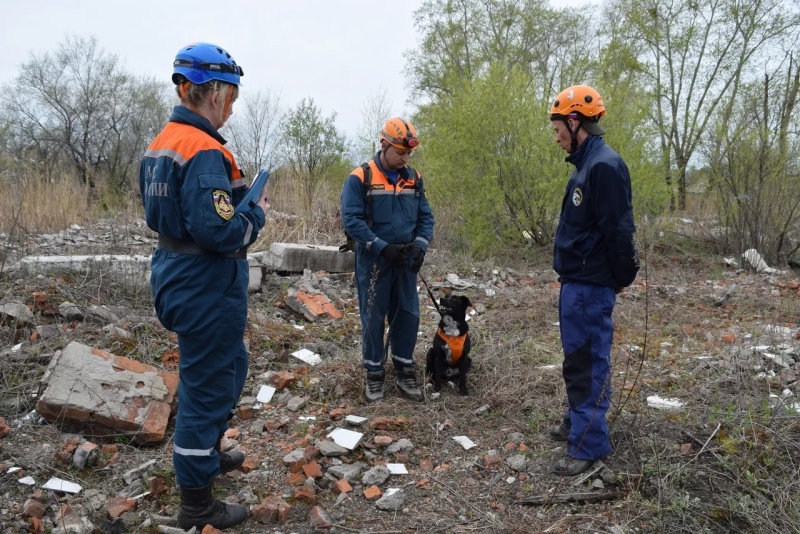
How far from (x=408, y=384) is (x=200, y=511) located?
1858mm

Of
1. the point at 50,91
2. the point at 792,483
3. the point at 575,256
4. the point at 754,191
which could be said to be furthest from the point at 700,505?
the point at 50,91

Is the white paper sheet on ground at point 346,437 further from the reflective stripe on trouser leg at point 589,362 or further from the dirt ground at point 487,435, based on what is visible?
the reflective stripe on trouser leg at point 589,362

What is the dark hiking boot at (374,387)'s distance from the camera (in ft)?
13.2

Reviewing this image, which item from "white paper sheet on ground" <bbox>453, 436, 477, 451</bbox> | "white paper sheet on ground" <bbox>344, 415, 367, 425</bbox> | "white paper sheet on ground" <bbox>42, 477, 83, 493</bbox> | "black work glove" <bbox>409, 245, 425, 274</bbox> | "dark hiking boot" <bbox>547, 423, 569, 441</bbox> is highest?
"black work glove" <bbox>409, 245, 425, 274</bbox>

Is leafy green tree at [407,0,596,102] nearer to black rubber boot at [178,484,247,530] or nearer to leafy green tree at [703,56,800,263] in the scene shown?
leafy green tree at [703,56,800,263]

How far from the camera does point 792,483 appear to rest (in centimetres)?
249

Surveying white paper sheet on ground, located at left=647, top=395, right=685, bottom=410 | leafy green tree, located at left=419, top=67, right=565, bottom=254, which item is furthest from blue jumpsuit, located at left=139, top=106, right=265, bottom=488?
leafy green tree, located at left=419, top=67, right=565, bottom=254

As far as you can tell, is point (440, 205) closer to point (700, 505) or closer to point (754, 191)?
point (754, 191)

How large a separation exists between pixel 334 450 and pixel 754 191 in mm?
9895

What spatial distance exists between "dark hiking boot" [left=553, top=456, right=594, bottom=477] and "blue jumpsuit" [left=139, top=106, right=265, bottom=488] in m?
1.77

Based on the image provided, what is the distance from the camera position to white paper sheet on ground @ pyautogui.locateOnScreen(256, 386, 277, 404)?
4.07 metres

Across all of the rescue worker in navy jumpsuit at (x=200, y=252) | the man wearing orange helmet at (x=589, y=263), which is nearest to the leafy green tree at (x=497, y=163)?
the man wearing orange helmet at (x=589, y=263)

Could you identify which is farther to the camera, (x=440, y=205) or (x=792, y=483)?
(x=440, y=205)

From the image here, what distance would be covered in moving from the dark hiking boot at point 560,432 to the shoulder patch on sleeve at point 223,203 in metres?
2.32
